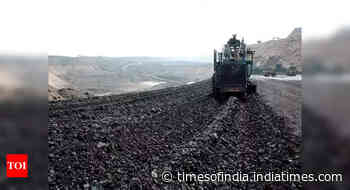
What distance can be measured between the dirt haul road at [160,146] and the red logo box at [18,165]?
1.77 metres

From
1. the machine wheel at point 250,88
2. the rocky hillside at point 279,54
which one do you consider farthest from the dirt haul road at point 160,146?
the rocky hillside at point 279,54

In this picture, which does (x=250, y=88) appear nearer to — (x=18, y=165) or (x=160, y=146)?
(x=160, y=146)

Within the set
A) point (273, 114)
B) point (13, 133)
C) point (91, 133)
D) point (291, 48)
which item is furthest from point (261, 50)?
point (13, 133)

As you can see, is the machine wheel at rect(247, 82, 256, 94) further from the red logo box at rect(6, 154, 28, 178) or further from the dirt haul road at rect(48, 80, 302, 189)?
the red logo box at rect(6, 154, 28, 178)

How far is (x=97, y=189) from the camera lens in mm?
4676

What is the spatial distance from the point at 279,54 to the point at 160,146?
48.1m

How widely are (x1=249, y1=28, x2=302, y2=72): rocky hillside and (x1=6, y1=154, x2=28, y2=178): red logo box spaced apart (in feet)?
145

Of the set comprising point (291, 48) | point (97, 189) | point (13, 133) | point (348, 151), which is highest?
point (291, 48)

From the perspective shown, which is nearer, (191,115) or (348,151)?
(348,151)

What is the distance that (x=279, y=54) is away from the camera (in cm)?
4953

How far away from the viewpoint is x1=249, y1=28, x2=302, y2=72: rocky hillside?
44.3 m

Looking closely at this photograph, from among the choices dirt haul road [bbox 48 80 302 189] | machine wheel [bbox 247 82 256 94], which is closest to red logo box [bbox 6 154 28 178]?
dirt haul road [bbox 48 80 302 189]

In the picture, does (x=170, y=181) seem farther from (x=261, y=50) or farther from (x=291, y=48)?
(x=261, y=50)

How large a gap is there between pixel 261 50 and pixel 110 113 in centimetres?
5260
